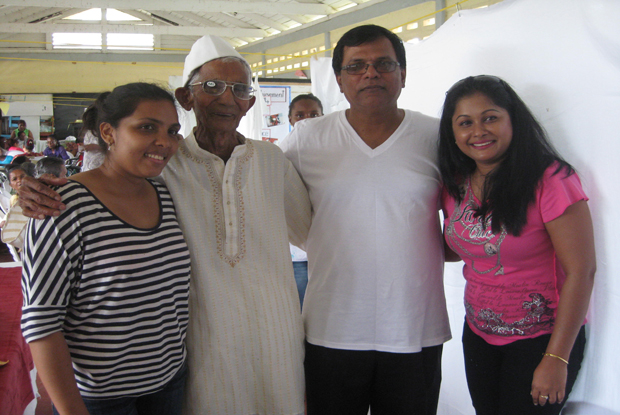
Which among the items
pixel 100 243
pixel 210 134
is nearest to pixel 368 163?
pixel 210 134

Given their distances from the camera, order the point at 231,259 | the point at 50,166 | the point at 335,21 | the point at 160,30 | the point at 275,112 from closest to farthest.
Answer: the point at 231,259
the point at 50,166
the point at 275,112
the point at 335,21
the point at 160,30

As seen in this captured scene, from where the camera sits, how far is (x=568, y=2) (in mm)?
1592

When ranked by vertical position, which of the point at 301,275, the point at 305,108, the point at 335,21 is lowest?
the point at 301,275

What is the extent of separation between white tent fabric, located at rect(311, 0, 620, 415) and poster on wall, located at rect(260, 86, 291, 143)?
314 centimetres

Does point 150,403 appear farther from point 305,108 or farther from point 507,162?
point 305,108

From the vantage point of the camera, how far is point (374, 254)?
4.89ft

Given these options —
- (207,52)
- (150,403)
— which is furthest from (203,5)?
(150,403)

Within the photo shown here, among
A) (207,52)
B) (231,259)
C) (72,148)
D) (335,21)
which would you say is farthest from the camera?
(72,148)

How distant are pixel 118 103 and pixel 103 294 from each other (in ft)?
1.67

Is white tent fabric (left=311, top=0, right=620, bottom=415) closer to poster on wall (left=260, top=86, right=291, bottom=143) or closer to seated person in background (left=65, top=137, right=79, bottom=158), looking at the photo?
poster on wall (left=260, top=86, right=291, bottom=143)

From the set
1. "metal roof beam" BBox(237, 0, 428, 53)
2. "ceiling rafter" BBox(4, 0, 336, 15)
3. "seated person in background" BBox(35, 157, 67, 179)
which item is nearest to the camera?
"seated person in background" BBox(35, 157, 67, 179)

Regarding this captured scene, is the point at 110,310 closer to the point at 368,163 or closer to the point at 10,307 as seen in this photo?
the point at 368,163

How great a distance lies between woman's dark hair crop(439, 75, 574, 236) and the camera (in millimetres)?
1388

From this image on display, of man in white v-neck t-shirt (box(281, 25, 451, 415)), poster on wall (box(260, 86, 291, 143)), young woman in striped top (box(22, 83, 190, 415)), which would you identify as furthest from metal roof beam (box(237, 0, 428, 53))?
young woman in striped top (box(22, 83, 190, 415))
